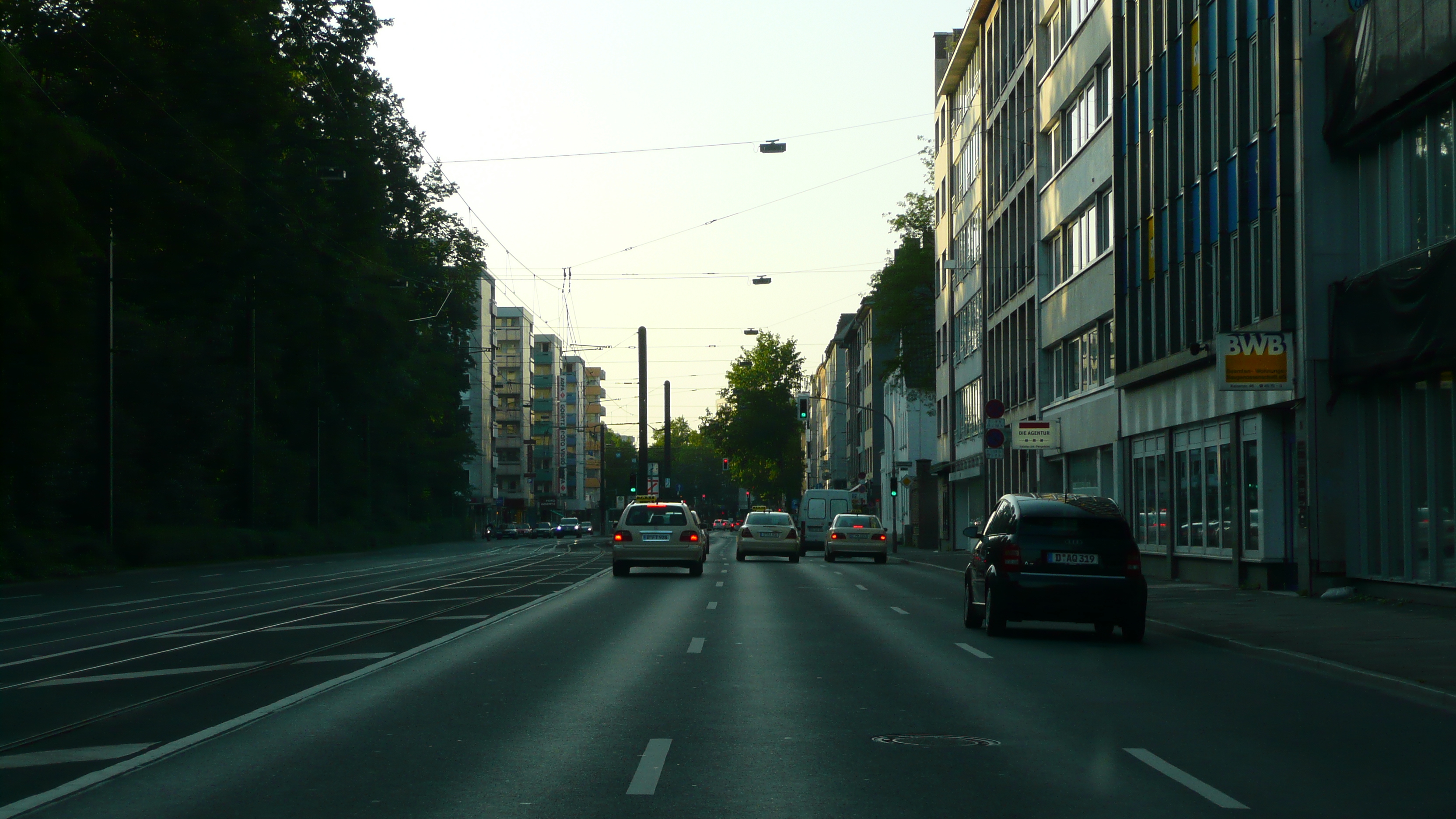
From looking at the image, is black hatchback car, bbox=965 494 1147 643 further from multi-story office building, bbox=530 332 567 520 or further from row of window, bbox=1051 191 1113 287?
multi-story office building, bbox=530 332 567 520

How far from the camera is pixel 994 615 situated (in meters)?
17.7

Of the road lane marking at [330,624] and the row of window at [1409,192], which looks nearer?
the road lane marking at [330,624]

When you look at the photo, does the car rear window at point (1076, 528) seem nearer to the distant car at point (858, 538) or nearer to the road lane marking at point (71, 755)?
the road lane marking at point (71, 755)

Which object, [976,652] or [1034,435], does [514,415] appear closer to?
[1034,435]

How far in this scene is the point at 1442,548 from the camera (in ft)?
68.6

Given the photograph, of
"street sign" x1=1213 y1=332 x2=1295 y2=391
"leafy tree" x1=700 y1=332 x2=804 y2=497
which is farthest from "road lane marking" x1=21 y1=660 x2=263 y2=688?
"leafy tree" x1=700 y1=332 x2=804 y2=497

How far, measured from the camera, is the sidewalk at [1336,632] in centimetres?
1300

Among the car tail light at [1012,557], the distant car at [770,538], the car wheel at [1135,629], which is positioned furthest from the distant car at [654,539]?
the car wheel at [1135,629]

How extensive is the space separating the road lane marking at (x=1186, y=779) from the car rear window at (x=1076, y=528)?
8079 mm

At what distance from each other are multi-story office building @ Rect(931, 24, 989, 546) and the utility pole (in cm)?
1326

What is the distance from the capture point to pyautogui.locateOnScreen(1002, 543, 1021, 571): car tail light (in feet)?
56.7

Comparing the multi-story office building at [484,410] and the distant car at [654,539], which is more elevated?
the multi-story office building at [484,410]

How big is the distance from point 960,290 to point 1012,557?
48.9m

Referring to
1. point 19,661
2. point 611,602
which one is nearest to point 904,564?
point 611,602
